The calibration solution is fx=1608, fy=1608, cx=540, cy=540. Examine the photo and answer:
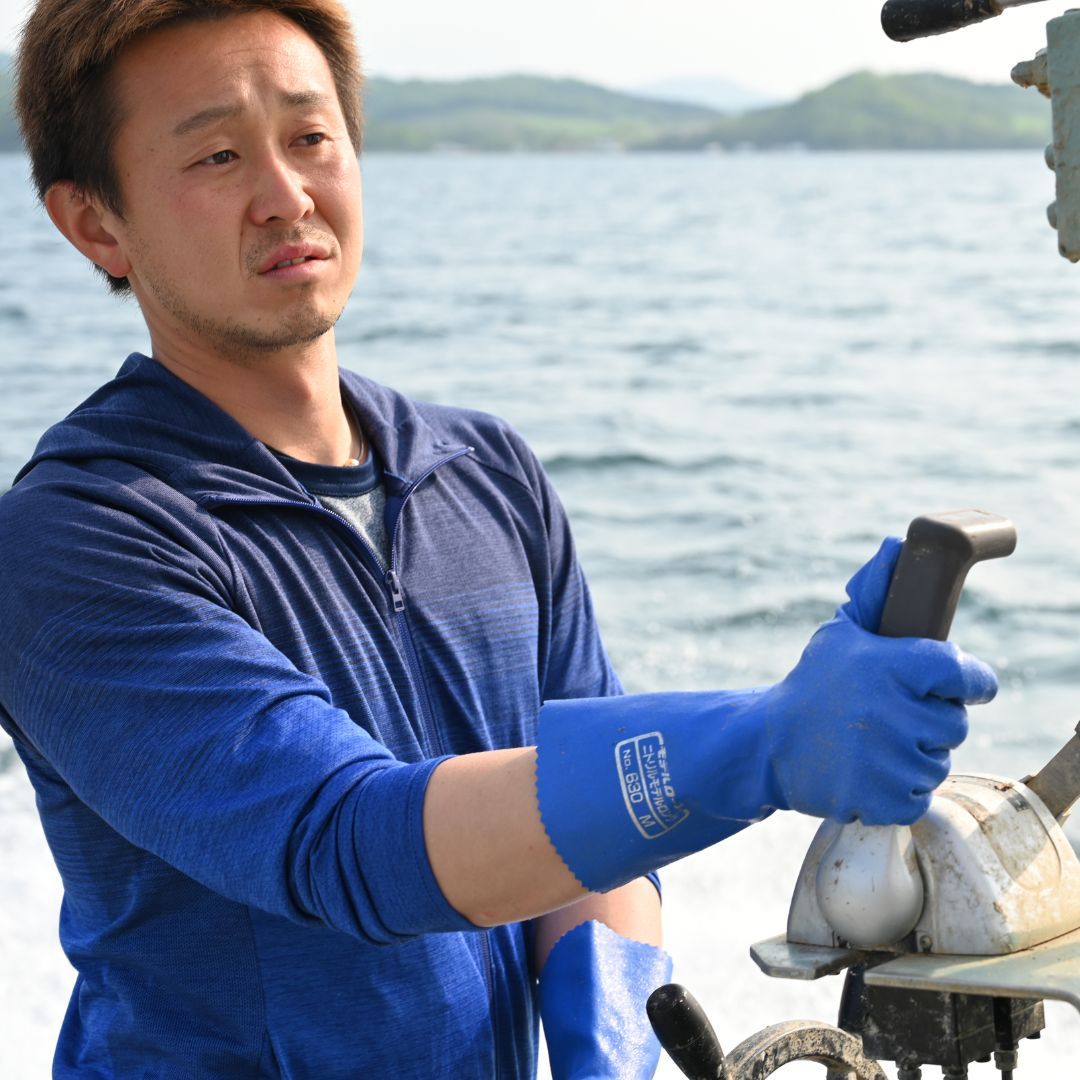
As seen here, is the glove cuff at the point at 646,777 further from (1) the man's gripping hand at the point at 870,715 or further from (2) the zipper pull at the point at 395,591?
(2) the zipper pull at the point at 395,591

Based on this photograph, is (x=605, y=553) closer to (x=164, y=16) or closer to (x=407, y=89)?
(x=164, y=16)

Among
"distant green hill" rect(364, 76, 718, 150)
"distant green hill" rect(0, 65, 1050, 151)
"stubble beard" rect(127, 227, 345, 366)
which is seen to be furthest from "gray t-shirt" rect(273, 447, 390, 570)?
"distant green hill" rect(364, 76, 718, 150)

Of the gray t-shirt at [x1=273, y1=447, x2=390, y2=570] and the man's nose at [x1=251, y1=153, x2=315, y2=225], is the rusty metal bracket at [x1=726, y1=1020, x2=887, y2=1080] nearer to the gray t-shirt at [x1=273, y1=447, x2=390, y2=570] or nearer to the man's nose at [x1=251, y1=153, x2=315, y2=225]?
the gray t-shirt at [x1=273, y1=447, x2=390, y2=570]

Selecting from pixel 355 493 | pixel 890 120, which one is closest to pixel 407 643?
pixel 355 493

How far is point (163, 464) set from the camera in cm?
173

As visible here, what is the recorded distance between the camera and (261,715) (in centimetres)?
145

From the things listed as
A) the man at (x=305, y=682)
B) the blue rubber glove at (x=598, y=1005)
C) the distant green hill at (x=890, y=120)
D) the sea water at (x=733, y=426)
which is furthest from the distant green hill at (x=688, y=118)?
the blue rubber glove at (x=598, y=1005)

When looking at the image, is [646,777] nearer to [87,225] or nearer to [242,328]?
[242,328]

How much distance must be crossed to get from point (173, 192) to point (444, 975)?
0.93 metres

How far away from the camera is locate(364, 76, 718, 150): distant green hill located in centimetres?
9219

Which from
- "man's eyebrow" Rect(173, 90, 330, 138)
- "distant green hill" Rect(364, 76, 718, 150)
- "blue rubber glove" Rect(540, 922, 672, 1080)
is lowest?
"blue rubber glove" Rect(540, 922, 672, 1080)

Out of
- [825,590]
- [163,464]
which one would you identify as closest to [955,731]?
[163,464]

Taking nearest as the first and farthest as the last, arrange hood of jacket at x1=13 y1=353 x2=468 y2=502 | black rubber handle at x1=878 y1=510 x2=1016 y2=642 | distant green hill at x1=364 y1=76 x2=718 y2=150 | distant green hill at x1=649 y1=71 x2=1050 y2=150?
black rubber handle at x1=878 y1=510 x2=1016 y2=642 < hood of jacket at x1=13 y1=353 x2=468 y2=502 < distant green hill at x1=649 y1=71 x2=1050 y2=150 < distant green hill at x1=364 y1=76 x2=718 y2=150

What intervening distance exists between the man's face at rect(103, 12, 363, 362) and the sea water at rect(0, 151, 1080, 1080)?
46 centimetres
